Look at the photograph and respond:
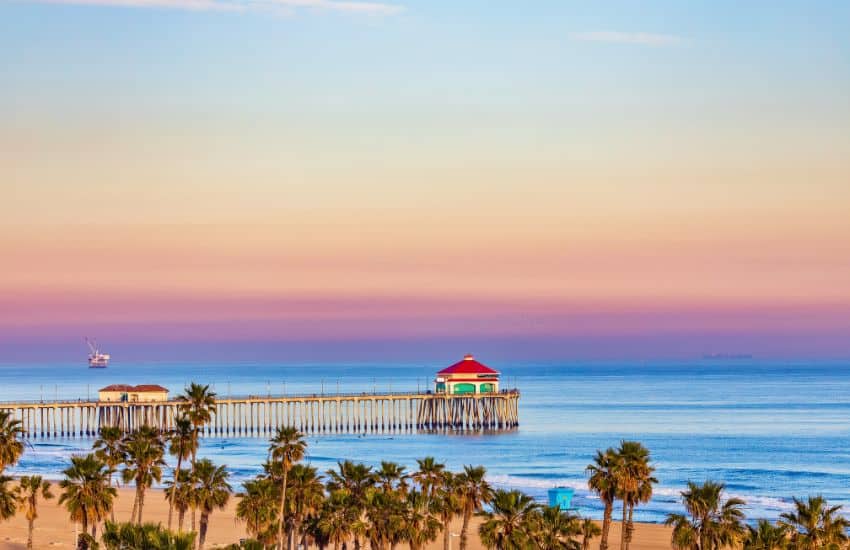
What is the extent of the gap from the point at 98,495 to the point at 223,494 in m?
5.08

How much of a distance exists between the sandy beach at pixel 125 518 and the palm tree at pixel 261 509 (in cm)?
1036

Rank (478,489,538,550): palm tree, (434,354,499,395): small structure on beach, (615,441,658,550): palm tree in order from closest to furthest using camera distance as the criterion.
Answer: (478,489,538,550): palm tree → (615,441,658,550): palm tree → (434,354,499,395): small structure on beach

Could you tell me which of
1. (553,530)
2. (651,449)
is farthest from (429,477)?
(651,449)

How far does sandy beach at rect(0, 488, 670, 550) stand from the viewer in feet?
206

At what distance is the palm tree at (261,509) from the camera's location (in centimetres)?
4762

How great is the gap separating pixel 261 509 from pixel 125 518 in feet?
98.1

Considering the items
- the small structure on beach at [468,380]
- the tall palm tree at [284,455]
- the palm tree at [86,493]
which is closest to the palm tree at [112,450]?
the palm tree at [86,493]

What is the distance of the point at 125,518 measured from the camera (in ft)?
245

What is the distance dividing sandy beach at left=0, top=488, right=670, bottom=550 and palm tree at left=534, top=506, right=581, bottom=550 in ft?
66.4

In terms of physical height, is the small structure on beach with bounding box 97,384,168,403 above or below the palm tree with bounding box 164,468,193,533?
above

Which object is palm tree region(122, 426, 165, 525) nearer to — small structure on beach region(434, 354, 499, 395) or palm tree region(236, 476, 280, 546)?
palm tree region(236, 476, 280, 546)

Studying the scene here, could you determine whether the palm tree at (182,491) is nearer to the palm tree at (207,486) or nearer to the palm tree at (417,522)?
the palm tree at (207,486)

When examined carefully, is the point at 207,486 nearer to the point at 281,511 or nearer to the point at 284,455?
the point at 284,455

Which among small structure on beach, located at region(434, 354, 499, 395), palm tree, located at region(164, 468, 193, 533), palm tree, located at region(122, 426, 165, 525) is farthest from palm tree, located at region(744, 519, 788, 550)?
small structure on beach, located at region(434, 354, 499, 395)
